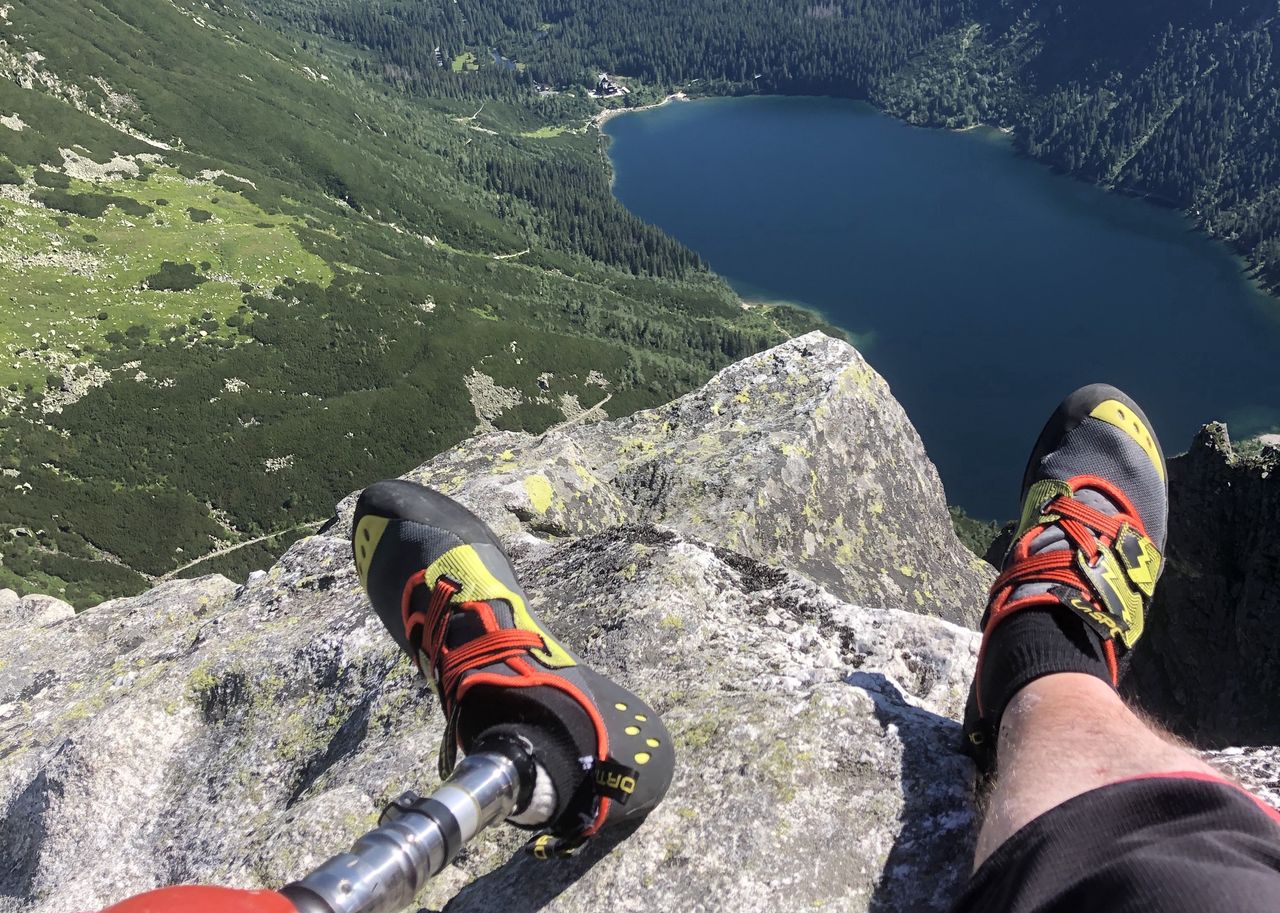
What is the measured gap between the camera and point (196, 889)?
241 centimetres

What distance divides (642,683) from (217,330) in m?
140

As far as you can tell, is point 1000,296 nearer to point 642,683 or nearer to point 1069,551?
point 1069,551

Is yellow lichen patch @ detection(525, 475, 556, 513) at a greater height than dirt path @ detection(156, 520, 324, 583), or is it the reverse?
yellow lichen patch @ detection(525, 475, 556, 513)

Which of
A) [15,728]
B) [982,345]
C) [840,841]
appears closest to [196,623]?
[15,728]

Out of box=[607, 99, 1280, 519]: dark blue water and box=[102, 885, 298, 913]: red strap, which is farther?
box=[607, 99, 1280, 519]: dark blue water

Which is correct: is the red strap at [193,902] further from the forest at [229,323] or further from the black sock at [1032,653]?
the forest at [229,323]

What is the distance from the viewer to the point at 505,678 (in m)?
4.65

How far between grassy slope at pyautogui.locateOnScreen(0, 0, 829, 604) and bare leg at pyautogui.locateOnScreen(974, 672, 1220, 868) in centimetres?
9908

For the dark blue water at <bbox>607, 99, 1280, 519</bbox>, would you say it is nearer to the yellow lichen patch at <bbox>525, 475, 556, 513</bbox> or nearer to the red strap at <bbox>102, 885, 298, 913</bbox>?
the yellow lichen patch at <bbox>525, 475, 556, 513</bbox>

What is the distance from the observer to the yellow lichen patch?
984cm

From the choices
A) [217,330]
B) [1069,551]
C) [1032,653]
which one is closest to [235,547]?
[217,330]

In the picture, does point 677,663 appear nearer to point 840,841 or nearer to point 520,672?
point 520,672

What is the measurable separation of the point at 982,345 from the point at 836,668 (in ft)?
453

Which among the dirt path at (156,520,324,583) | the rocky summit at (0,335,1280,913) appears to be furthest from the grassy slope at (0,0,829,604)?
the rocky summit at (0,335,1280,913)
